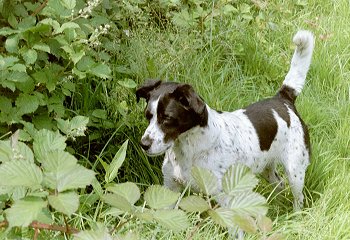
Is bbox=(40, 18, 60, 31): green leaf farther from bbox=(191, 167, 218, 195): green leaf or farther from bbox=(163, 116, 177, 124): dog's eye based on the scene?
bbox=(191, 167, 218, 195): green leaf

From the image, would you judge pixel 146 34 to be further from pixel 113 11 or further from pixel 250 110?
pixel 250 110

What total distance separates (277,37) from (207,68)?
97 centimetres

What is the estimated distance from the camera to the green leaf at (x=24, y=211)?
1592 mm

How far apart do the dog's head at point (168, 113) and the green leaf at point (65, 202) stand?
1748mm

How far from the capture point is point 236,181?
179 cm

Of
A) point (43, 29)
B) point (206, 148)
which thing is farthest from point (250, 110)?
point (43, 29)

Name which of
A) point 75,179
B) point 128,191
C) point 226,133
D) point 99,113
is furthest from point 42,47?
point 75,179

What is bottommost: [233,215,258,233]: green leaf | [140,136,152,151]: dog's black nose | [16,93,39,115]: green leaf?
[140,136,152,151]: dog's black nose

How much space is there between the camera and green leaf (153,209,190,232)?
1786mm

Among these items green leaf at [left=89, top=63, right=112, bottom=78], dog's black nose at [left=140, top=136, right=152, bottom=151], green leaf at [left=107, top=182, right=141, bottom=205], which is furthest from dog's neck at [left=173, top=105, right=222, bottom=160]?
green leaf at [left=107, top=182, right=141, bottom=205]

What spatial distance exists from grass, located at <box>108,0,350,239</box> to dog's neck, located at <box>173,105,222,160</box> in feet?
1.45

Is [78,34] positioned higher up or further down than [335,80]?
higher up

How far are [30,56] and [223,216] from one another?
168cm

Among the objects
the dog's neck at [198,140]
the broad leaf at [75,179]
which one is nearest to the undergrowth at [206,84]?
the dog's neck at [198,140]
